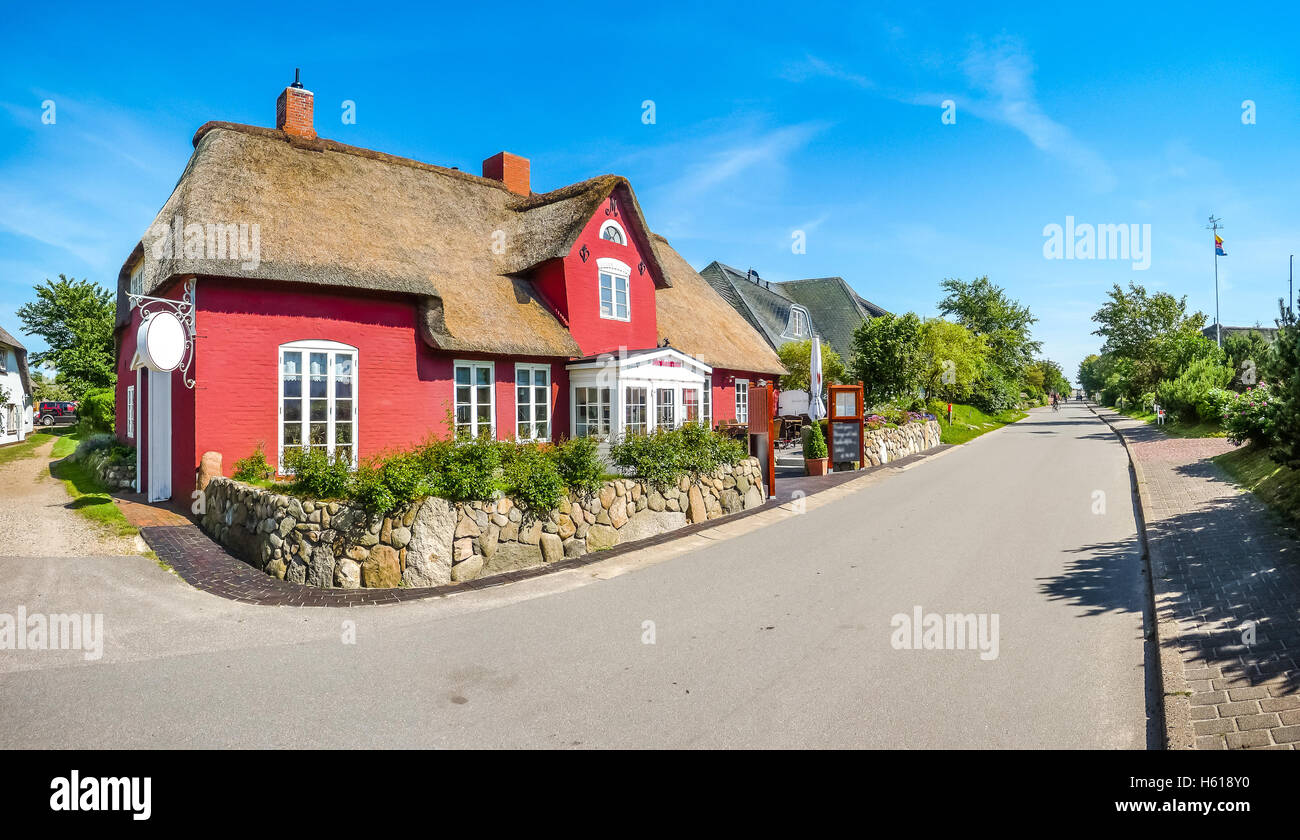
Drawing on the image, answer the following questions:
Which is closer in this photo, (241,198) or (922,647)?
(922,647)

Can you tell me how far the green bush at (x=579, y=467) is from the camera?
10.2 meters

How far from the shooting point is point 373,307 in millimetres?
13570

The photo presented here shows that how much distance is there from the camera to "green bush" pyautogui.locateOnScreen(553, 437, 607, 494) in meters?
Result: 10.2

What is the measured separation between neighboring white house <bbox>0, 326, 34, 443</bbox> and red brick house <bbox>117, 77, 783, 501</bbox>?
22.2 m

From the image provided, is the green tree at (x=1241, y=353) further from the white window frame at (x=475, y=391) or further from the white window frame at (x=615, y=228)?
the white window frame at (x=475, y=391)

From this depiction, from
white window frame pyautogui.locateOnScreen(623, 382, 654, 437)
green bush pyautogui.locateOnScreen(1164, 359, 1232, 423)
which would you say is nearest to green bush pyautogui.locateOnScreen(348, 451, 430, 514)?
white window frame pyautogui.locateOnScreen(623, 382, 654, 437)

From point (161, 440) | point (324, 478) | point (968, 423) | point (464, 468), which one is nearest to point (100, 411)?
point (161, 440)

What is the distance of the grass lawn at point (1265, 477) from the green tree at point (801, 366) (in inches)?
550
